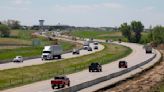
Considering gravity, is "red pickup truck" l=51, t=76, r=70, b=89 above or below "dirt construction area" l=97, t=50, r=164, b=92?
above

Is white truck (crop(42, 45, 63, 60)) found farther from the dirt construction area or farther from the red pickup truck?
the red pickup truck

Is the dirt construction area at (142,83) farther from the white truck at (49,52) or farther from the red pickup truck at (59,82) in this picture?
the white truck at (49,52)

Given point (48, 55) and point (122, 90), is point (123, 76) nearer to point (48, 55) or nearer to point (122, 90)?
point (122, 90)

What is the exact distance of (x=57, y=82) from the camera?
49.5m

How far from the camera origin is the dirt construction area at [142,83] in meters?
57.5

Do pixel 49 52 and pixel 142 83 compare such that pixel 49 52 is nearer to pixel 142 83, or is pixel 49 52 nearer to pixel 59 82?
pixel 142 83

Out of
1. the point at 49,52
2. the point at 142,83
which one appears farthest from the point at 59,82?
the point at 49,52

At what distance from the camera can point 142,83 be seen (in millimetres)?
66125

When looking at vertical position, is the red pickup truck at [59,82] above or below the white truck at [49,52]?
above

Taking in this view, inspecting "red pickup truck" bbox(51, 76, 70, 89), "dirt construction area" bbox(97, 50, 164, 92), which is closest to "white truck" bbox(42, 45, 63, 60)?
"dirt construction area" bbox(97, 50, 164, 92)

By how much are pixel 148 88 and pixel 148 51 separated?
79023 millimetres

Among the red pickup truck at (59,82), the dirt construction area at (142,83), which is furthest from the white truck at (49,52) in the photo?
the red pickup truck at (59,82)

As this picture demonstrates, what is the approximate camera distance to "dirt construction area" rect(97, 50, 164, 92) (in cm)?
5747

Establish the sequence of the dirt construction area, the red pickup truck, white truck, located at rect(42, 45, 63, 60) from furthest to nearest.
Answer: white truck, located at rect(42, 45, 63, 60)
the dirt construction area
the red pickup truck
